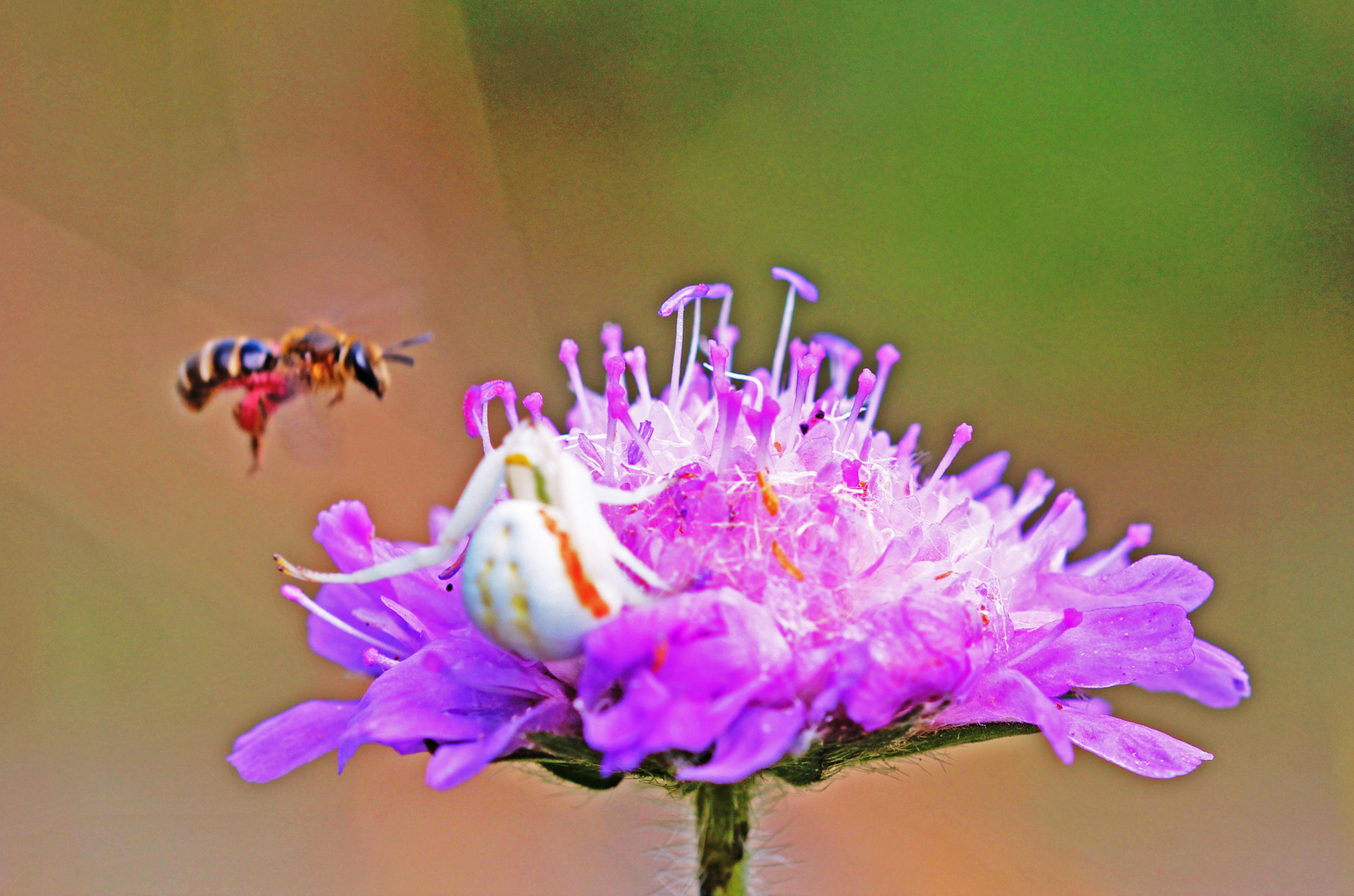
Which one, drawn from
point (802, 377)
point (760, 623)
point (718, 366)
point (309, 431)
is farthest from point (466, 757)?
point (309, 431)

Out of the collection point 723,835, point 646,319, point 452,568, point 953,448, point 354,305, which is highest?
point 646,319

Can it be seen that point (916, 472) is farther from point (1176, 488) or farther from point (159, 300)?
A: point (159, 300)

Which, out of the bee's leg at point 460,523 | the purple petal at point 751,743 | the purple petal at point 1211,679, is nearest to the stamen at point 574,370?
the bee's leg at point 460,523

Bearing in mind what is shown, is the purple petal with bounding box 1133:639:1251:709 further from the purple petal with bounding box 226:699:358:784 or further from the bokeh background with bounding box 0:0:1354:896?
the bokeh background with bounding box 0:0:1354:896

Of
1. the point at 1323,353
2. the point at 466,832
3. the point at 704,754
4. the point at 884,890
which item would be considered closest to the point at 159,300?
the point at 466,832

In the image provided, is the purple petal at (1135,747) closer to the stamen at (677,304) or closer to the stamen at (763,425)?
the stamen at (763,425)

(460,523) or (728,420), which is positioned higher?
(728,420)

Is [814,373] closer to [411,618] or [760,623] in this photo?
[760,623]
